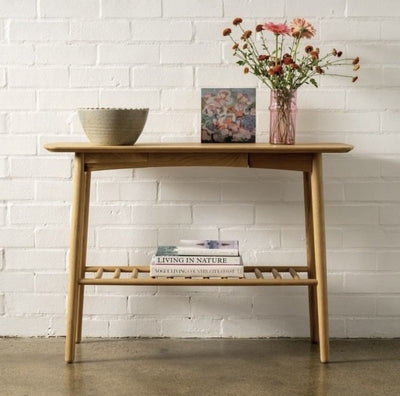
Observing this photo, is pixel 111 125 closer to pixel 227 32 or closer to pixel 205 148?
pixel 205 148

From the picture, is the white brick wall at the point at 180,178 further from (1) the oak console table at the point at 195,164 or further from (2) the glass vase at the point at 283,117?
(1) the oak console table at the point at 195,164

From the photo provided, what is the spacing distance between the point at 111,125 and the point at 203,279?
2.15 feet

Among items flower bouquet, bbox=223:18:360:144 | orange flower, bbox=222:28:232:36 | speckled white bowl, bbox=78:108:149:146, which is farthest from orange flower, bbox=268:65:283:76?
speckled white bowl, bbox=78:108:149:146

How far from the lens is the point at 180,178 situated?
329 cm

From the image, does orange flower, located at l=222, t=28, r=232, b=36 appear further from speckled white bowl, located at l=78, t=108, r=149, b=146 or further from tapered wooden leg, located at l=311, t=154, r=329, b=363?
tapered wooden leg, located at l=311, t=154, r=329, b=363

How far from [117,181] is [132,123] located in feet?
1.54

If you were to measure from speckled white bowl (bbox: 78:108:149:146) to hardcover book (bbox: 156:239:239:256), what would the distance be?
438 millimetres

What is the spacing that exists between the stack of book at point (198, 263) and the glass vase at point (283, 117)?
0.46m

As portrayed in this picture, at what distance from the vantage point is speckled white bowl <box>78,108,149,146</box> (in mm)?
2861

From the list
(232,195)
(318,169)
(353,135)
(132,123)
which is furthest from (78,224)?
(353,135)

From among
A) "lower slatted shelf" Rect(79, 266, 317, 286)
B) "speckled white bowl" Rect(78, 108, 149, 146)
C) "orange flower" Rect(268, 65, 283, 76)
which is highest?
"orange flower" Rect(268, 65, 283, 76)

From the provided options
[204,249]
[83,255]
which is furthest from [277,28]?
[83,255]

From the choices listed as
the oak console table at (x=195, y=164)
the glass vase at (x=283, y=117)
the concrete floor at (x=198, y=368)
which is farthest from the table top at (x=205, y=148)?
the concrete floor at (x=198, y=368)

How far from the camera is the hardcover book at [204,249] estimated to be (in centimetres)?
294
